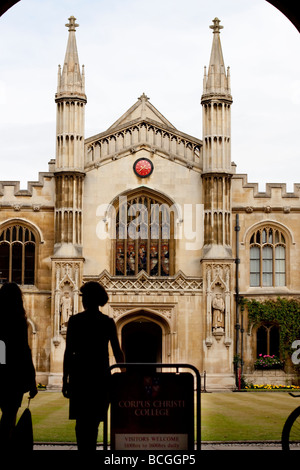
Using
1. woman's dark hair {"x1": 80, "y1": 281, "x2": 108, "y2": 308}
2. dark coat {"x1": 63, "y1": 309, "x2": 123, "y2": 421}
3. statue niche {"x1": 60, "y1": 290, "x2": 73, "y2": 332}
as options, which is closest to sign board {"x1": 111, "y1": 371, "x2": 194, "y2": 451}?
dark coat {"x1": 63, "y1": 309, "x2": 123, "y2": 421}

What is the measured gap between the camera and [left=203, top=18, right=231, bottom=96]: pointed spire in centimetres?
3316

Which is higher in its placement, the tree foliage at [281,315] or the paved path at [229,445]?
the tree foliage at [281,315]

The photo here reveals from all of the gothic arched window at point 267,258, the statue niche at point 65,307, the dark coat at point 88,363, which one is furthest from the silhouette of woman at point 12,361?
the gothic arched window at point 267,258

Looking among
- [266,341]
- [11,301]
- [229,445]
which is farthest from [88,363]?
[266,341]

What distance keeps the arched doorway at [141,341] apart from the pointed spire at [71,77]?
9328 mm

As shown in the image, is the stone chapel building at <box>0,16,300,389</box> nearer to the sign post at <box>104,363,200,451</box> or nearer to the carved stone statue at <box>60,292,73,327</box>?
the carved stone statue at <box>60,292,73,327</box>

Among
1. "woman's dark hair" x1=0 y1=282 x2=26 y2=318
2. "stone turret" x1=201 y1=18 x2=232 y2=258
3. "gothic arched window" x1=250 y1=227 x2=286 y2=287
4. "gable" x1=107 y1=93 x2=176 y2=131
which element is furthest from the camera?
"gable" x1=107 y1=93 x2=176 y2=131

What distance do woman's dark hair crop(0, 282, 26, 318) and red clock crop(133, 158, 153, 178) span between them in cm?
2492

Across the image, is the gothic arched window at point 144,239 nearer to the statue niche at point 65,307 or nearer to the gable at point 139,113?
the statue niche at point 65,307

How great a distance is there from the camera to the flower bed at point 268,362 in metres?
32.8

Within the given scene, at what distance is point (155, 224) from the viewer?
33219mm

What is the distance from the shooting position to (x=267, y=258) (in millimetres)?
33875

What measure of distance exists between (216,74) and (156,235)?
6.73m

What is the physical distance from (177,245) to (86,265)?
11.7 ft
